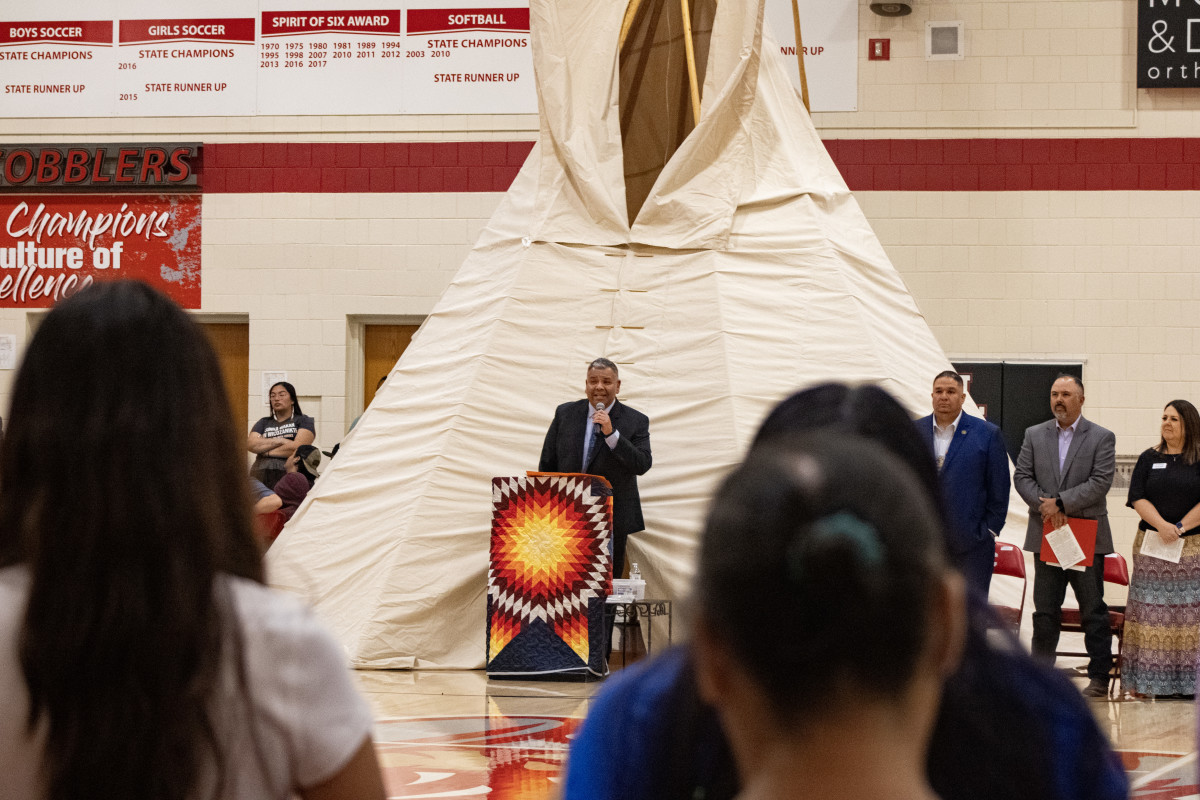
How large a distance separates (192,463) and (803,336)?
5.90 metres

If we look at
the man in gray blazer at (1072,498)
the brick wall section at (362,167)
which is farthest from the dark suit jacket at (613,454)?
the brick wall section at (362,167)

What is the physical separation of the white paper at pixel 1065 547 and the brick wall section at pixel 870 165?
386 centimetres

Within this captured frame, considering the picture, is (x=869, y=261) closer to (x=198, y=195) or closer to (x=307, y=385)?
(x=307, y=385)

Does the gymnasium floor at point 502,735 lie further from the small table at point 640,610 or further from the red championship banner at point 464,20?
the red championship banner at point 464,20

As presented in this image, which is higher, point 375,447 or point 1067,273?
point 1067,273

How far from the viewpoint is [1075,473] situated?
6.07m

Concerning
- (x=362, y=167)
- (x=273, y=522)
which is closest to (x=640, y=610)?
(x=273, y=522)

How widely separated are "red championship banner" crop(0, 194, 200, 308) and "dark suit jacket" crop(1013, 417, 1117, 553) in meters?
6.09

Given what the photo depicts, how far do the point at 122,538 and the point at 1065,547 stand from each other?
5571 millimetres

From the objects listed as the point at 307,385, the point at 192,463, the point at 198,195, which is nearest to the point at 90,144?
the point at 198,195

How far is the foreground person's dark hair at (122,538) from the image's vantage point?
946 millimetres

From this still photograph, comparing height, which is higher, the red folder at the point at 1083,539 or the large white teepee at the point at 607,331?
the large white teepee at the point at 607,331

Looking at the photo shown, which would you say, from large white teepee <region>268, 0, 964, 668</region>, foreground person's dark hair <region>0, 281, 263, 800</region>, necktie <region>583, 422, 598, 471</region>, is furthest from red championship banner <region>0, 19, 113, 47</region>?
foreground person's dark hair <region>0, 281, 263, 800</region>

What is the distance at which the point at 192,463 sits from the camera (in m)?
0.99
